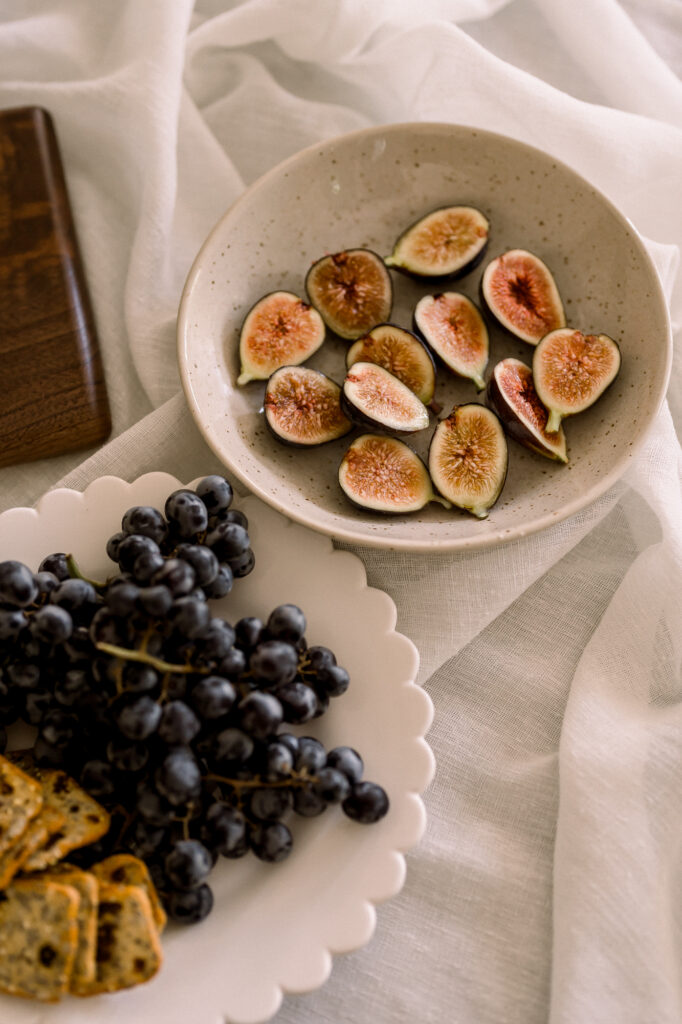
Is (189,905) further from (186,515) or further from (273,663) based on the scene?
(186,515)

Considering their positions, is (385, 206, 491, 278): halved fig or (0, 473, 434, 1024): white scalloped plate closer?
(0, 473, 434, 1024): white scalloped plate

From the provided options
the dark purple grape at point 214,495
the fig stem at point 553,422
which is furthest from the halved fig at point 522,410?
the dark purple grape at point 214,495

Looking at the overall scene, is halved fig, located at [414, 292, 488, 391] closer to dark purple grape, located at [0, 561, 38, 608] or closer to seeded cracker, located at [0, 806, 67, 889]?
dark purple grape, located at [0, 561, 38, 608]

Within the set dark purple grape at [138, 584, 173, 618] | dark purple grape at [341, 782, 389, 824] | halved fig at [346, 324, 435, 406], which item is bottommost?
dark purple grape at [341, 782, 389, 824]

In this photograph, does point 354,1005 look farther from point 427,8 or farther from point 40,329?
point 427,8

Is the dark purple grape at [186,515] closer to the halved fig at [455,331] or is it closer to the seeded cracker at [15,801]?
the seeded cracker at [15,801]

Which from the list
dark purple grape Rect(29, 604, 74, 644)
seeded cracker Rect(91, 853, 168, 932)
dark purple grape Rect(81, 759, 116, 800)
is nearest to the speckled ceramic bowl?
dark purple grape Rect(29, 604, 74, 644)
